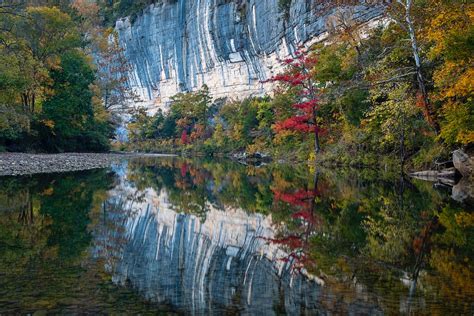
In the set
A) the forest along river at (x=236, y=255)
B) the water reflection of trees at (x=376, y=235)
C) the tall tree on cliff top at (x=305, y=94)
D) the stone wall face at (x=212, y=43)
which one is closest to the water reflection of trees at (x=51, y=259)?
the forest along river at (x=236, y=255)

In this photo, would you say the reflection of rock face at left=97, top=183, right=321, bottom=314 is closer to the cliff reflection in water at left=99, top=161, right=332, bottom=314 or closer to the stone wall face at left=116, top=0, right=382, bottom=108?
the cliff reflection in water at left=99, top=161, right=332, bottom=314

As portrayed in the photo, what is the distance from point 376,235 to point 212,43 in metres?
50.2

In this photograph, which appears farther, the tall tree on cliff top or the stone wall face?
the stone wall face

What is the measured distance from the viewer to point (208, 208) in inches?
364

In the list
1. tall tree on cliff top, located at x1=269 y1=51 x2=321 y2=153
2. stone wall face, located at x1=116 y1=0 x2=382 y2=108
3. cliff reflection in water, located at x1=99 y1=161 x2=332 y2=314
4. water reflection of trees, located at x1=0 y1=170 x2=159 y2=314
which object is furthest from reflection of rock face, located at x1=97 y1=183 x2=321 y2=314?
stone wall face, located at x1=116 y1=0 x2=382 y2=108

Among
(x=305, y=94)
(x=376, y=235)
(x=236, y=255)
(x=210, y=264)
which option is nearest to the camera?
(x=210, y=264)

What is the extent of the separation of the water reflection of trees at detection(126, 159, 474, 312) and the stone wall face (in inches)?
1102

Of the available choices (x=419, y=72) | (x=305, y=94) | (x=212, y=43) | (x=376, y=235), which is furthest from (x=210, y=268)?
(x=212, y=43)

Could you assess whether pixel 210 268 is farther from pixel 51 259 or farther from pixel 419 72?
pixel 419 72

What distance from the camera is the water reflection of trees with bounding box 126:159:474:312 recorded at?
398 cm

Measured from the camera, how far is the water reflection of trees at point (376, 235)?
398 cm

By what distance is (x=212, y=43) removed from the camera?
54.2 m

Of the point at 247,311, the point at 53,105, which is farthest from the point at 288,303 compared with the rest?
the point at 53,105

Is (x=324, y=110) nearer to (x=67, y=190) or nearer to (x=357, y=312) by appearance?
(x=67, y=190)
